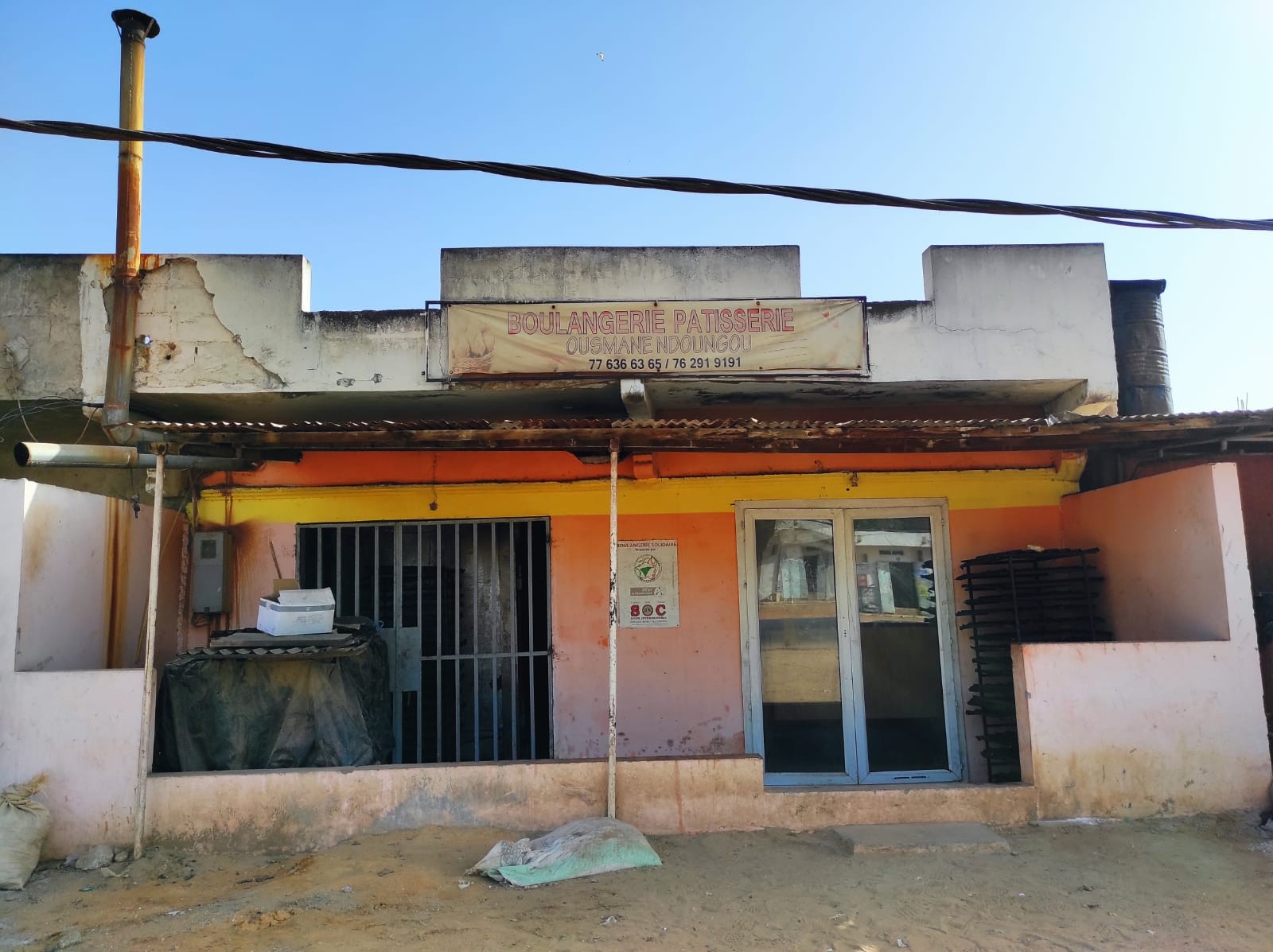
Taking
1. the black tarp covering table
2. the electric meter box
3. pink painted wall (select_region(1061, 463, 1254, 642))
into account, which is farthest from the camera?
the electric meter box

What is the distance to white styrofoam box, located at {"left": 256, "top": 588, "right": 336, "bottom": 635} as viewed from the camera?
6270mm

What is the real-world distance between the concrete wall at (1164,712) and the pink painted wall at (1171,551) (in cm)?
1

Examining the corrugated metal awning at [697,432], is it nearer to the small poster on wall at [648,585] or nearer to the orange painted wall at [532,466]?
the orange painted wall at [532,466]

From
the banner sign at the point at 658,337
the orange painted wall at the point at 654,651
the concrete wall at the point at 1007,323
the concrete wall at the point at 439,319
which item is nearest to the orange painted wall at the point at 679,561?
the orange painted wall at the point at 654,651

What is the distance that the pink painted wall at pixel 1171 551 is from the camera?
575 centimetres

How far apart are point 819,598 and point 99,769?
17.5 feet

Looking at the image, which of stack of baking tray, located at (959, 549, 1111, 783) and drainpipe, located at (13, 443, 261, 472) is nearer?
drainpipe, located at (13, 443, 261, 472)

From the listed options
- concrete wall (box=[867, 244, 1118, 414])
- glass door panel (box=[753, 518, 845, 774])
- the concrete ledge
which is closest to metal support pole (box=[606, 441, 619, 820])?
the concrete ledge

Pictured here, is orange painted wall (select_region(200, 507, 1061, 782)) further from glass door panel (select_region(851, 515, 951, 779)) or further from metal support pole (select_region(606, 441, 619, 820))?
metal support pole (select_region(606, 441, 619, 820))

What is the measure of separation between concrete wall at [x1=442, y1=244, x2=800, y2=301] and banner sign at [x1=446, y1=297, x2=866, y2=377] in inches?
8.8

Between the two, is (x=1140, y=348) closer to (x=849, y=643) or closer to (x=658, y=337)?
(x=849, y=643)

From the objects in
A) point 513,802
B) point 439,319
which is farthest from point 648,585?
point 439,319

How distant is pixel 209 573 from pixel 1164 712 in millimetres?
7164

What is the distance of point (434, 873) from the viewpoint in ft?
16.3
